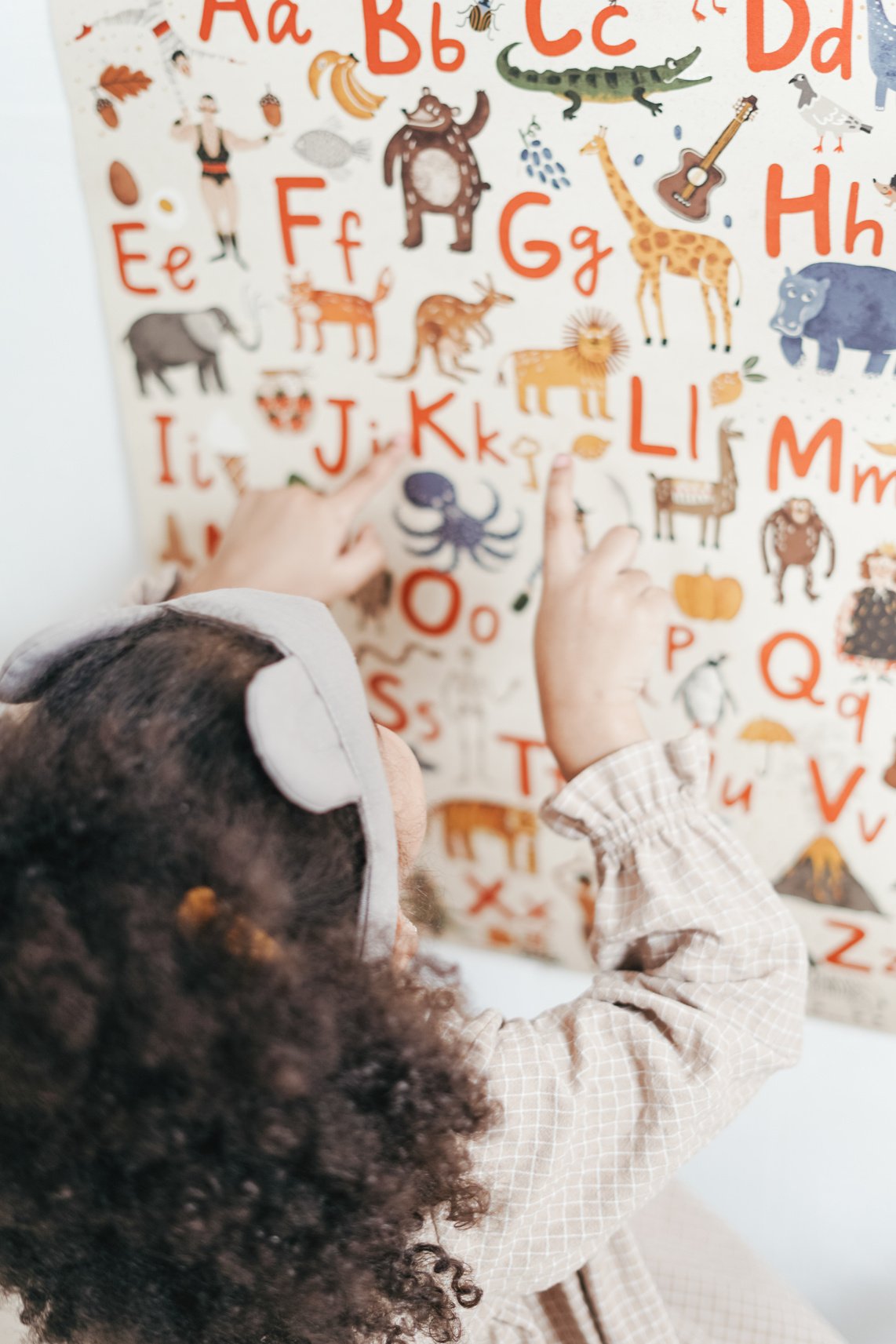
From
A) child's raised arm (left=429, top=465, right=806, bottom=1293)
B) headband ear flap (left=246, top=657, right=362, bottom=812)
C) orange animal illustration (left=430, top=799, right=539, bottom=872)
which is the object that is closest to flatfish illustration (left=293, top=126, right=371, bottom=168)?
child's raised arm (left=429, top=465, right=806, bottom=1293)

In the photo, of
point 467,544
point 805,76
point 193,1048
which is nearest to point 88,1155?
point 193,1048

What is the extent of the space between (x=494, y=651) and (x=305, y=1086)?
406 millimetres

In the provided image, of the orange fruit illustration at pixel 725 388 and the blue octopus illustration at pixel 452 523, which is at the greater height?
the orange fruit illustration at pixel 725 388

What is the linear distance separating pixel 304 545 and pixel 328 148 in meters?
0.22

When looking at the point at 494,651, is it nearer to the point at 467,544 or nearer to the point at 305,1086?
the point at 467,544

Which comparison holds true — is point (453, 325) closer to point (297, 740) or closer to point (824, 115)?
point (824, 115)

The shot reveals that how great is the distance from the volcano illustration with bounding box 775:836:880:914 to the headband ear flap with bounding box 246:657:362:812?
0.44 meters

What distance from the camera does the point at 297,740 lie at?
0.39 metres

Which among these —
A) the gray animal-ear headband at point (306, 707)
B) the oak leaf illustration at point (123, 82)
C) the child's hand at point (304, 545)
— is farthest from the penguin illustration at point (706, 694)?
the oak leaf illustration at point (123, 82)

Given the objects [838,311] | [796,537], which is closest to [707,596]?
[796,537]

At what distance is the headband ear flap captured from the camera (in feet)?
1.26

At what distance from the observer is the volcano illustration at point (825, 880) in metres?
0.75

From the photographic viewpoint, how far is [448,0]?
535 millimetres

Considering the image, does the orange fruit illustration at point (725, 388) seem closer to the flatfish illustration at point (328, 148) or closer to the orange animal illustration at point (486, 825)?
the flatfish illustration at point (328, 148)
